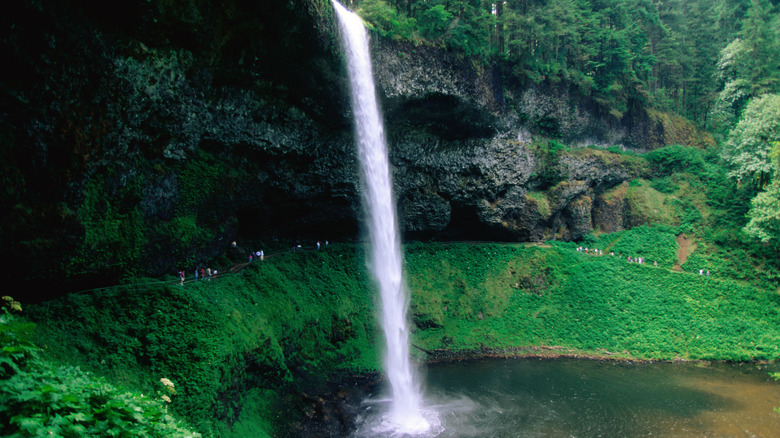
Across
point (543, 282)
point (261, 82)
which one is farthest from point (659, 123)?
point (261, 82)

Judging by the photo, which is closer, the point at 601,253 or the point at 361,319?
the point at 361,319

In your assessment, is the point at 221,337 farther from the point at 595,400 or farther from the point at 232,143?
the point at 595,400

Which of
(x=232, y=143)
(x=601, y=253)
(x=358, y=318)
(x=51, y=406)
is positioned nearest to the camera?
(x=51, y=406)

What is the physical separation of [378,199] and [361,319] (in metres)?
5.99

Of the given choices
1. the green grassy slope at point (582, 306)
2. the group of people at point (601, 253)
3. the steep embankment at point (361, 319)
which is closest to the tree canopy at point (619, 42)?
the group of people at point (601, 253)

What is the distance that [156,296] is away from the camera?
1418 cm

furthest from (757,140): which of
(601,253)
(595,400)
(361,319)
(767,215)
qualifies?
(361,319)

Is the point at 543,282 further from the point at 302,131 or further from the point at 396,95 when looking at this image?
the point at 302,131

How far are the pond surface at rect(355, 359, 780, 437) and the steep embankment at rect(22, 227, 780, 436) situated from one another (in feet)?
5.05

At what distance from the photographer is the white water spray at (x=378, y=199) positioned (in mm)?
18750

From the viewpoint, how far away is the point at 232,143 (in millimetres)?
18547

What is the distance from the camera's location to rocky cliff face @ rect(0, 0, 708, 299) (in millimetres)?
11453

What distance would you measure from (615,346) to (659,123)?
22749 mm

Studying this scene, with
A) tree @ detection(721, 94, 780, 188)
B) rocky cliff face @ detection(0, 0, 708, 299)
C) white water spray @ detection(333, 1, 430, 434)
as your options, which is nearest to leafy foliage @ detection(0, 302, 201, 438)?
rocky cliff face @ detection(0, 0, 708, 299)
